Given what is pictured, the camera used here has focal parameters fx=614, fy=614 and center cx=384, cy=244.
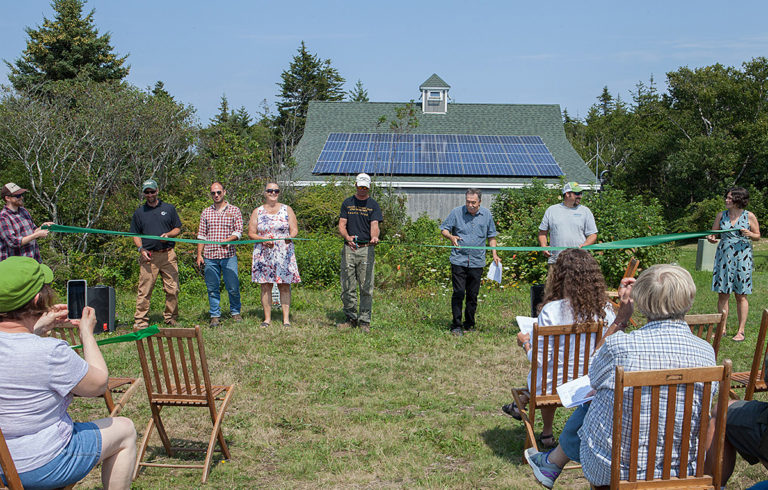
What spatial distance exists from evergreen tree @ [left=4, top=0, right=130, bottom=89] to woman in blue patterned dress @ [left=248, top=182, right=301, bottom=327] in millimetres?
21333

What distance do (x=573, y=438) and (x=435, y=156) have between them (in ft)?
64.1

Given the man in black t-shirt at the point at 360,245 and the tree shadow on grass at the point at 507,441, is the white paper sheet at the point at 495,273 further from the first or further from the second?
the tree shadow on grass at the point at 507,441

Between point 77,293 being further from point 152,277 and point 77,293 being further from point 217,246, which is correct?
point 217,246

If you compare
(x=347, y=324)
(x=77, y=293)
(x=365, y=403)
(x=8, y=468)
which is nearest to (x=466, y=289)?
(x=347, y=324)

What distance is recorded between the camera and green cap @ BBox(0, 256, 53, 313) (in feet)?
9.13

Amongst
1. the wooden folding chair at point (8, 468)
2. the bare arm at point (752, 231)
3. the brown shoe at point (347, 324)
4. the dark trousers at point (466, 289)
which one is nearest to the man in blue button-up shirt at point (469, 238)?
the dark trousers at point (466, 289)

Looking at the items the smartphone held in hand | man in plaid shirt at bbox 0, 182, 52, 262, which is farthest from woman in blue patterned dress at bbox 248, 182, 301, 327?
man in plaid shirt at bbox 0, 182, 52, 262

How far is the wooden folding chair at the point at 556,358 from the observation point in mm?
4051

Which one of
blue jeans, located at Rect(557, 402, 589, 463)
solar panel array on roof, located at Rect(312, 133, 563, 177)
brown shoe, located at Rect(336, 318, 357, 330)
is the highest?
solar panel array on roof, located at Rect(312, 133, 563, 177)

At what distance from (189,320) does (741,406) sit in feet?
23.5

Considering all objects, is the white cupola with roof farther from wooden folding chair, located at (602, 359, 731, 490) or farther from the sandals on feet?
wooden folding chair, located at (602, 359, 731, 490)

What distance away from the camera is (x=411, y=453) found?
14.8 feet

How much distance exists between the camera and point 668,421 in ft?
9.02

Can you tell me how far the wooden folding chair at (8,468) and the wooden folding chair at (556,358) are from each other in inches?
116
